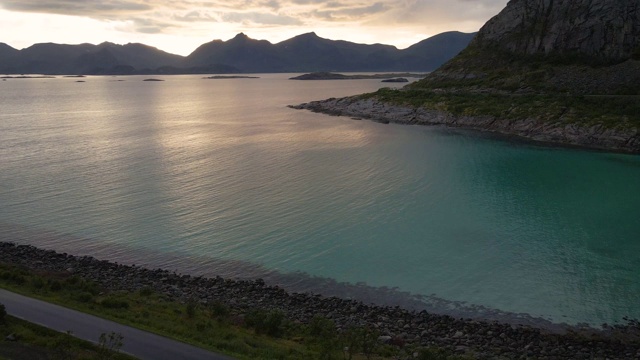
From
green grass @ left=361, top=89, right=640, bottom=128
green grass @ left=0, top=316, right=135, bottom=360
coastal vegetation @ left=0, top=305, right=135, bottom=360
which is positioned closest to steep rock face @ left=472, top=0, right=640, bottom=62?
green grass @ left=361, top=89, right=640, bottom=128

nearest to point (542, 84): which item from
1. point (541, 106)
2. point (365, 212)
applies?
point (541, 106)

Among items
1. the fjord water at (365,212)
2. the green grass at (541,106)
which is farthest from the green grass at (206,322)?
the green grass at (541,106)

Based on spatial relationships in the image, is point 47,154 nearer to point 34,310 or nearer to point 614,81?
point 34,310

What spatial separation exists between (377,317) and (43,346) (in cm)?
1491

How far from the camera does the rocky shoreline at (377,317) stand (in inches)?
879

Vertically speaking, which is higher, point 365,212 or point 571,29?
point 571,29

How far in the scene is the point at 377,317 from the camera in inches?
1003

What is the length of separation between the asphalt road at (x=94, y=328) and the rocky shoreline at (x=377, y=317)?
523 centimetres

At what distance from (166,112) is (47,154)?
7349 cm

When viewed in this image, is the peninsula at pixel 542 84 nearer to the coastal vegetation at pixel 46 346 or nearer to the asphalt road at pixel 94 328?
Answer: the asphalt road at pixel 94 328

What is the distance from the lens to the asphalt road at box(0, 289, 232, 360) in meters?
18.4

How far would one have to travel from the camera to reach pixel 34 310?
2191cm

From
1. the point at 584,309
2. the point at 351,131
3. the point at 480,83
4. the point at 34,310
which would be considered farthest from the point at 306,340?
the point at 480,83

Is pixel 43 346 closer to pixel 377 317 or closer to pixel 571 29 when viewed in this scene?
pixel 377 317
